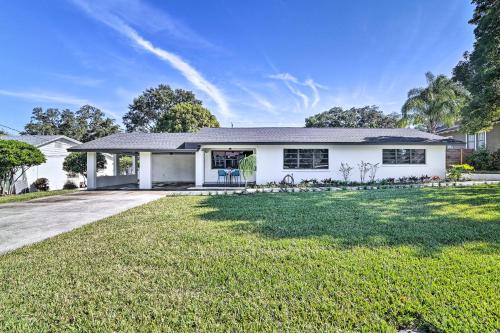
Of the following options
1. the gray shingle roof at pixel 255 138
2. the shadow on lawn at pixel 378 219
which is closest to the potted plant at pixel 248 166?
the gray shingle roof at pixel 255 138

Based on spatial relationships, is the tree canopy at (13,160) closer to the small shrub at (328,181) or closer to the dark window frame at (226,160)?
the dark window frame at (226,160)

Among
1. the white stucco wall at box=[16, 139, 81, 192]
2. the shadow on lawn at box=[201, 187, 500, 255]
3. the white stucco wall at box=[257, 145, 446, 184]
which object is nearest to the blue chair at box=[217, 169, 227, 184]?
the white stucco wall at box=[257, 145, 446, 184]

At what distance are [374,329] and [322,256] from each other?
66.4 inches

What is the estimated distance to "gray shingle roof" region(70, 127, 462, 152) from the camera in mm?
15000

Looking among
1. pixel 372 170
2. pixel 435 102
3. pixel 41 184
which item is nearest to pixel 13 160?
pixel 41 184

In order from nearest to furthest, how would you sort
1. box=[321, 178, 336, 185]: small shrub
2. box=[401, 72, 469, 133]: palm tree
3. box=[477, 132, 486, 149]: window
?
1. box=[321, 178, 336, 185]: small shrub
2. box=[477, 132, 486, 149]: window
3. box=[401, 72, 469, 133]: palm tree

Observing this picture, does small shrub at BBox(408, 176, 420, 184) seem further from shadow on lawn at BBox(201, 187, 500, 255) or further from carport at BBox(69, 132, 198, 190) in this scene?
carport at BBox(69, 132, 198, 190)

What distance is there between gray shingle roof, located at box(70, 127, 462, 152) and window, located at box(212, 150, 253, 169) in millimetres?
1262

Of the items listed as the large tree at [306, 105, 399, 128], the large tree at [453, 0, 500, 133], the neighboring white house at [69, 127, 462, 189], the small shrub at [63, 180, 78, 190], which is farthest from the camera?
the large tree at [306, 105, 399, 128]

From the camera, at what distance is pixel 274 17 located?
14.3m

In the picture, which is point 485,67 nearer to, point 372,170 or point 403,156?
point 403,156

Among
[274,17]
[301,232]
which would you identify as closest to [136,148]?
[274,17]

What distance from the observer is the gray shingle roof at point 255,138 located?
1500 cm

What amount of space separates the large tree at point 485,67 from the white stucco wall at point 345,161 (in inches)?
126
